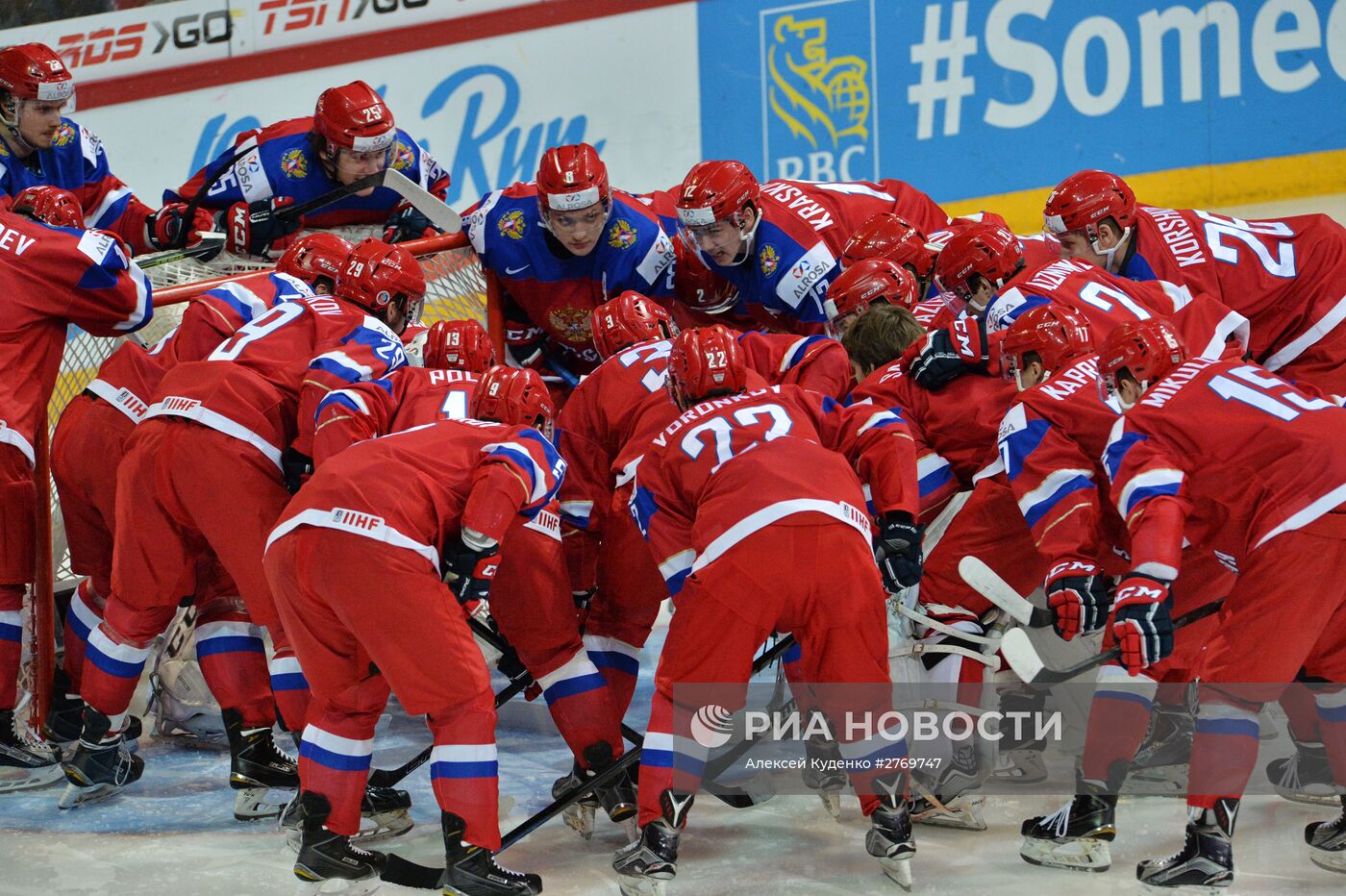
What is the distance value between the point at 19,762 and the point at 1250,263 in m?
3.78

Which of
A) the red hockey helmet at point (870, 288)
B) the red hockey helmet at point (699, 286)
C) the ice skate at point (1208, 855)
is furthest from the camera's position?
the red hockey helmet at point (699, 286)

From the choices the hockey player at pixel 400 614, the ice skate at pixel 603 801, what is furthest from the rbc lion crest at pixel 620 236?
the ice skate at pixel 603 801

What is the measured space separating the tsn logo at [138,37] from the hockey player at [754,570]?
17.5 feet

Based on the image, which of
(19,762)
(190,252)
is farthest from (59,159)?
(19,762)

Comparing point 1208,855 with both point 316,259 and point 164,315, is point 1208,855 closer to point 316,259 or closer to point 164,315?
point 316,259

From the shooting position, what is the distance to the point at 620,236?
4.98 meters

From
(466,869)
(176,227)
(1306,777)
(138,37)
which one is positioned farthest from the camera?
(138,37)

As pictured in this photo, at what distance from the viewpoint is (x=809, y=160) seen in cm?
730

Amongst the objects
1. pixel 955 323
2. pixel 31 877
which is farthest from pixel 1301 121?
pixel 31 877

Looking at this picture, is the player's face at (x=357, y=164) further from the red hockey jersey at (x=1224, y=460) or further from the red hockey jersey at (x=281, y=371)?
the red hockey jersey at (x=1224, y=460)

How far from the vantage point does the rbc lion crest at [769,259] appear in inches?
194

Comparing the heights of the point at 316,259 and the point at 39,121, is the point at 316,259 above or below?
below

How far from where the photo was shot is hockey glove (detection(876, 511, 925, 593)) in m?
3.58

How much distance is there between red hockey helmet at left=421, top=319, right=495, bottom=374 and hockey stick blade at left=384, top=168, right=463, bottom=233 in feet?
3.99
